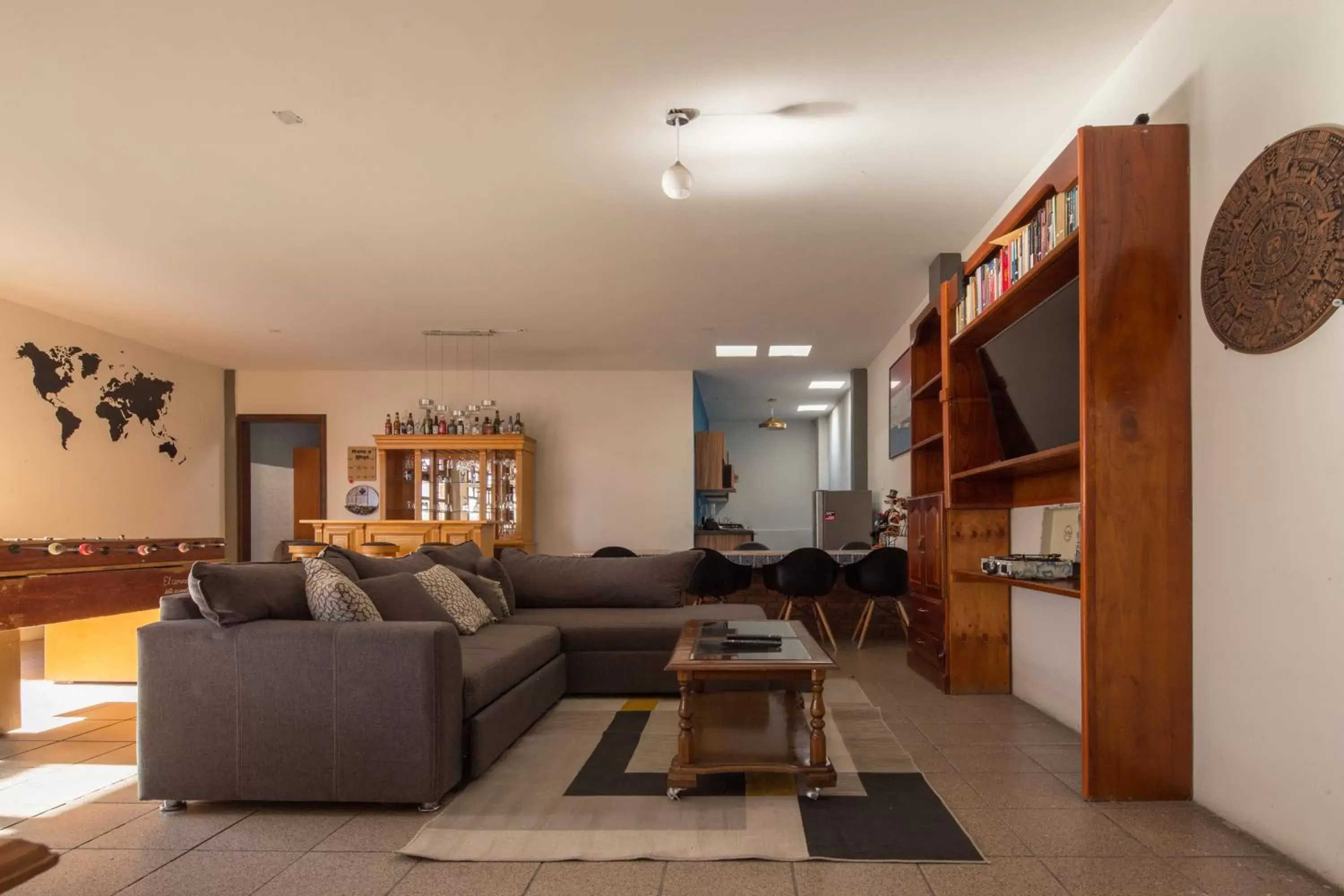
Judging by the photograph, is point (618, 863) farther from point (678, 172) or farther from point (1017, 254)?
point (1017, 254)

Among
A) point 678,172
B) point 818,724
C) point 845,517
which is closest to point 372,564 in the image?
point 818,724

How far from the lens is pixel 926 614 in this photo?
18.3 feet

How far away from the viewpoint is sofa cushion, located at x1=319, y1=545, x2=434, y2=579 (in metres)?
3.80

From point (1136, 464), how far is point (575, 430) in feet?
26.1

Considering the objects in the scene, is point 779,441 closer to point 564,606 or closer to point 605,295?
point 605,295

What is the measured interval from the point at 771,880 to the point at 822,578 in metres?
4.41

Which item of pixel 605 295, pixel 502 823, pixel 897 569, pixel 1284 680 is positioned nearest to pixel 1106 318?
pixel 1284 680

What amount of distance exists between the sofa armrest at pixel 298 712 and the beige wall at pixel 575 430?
7.36m

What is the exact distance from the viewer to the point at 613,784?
3.21 metres

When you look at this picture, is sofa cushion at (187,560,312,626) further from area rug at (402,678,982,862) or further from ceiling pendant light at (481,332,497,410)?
ceiling pendant light at (481,332,497,410)

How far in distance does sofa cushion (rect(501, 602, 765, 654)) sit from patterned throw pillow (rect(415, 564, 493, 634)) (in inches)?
7.7

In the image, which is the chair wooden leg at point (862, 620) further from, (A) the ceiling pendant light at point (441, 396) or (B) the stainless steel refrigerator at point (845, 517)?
(A) the ceiling pendant light at point (441, 396)

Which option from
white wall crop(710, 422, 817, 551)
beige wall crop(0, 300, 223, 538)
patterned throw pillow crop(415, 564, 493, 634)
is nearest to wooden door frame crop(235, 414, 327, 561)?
beige wall crop(0, 300, 223, 538)

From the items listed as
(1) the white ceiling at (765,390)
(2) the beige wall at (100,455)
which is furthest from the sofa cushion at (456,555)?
(1) the white ceiling at (765,390)
